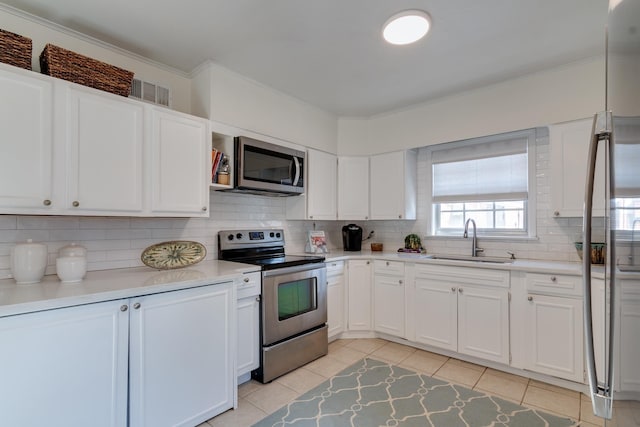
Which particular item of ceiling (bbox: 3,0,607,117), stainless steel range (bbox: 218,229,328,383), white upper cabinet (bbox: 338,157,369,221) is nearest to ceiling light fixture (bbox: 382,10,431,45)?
ceiling (bbox: 3,0,607,117)

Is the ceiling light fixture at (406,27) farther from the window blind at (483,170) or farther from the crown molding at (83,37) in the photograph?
the crown molding at (83,37)

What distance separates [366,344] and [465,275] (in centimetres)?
122

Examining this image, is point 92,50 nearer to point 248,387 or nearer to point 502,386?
point 248,387

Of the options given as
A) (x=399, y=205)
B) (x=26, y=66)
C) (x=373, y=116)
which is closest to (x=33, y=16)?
(x=26, y=66)

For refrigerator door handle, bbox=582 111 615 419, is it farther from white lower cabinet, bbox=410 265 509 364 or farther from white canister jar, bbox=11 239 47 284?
white canister jar, bbox=11 239 47 284

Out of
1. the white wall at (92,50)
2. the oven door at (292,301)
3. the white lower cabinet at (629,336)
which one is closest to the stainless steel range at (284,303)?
the oven door at (292,301)

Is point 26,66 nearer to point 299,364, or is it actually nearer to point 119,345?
point 119,345

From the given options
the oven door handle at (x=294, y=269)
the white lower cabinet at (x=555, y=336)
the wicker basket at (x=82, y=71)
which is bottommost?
the white lower cabinet at (x=555, y=336)

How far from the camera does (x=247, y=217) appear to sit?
305 cm

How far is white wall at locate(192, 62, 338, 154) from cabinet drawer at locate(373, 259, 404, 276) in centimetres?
142

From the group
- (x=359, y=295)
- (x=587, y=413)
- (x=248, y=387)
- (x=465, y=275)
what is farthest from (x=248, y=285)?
(x=587, y=413)

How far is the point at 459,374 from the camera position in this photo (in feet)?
8.38

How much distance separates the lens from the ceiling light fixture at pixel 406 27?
6.23 ft

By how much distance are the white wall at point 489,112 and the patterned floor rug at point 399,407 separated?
2250 millimetres
